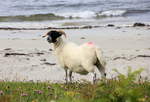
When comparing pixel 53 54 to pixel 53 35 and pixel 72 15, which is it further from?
pixel 72 15

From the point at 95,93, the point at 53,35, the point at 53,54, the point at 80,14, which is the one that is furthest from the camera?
the point at 80,14

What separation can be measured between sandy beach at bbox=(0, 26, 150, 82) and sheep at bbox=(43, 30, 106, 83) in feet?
4.29

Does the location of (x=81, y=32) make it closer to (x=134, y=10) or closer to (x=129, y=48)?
(x=129, y=48)

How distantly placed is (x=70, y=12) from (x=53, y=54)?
21615 mm

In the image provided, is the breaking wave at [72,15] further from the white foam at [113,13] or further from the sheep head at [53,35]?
the sheep head at [53,35]

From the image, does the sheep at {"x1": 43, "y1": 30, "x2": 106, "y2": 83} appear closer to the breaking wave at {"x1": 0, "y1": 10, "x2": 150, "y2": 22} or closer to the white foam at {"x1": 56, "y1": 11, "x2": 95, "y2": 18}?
the breaking wave at {"x1": 0, "y1": 10, "x2": 150, "y2": 22}

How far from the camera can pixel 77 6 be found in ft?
132

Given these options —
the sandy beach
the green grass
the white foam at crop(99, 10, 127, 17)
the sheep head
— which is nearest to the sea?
the white foam at crop(99, 10, 127, 17)

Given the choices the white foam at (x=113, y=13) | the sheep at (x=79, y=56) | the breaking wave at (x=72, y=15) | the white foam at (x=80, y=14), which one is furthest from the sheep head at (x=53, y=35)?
the white foam at (x=113, y=13)

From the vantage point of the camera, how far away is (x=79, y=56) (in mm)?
8906

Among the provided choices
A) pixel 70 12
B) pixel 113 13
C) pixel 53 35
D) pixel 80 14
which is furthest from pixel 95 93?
pixel 70 12

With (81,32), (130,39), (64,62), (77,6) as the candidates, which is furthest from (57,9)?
(64,62)

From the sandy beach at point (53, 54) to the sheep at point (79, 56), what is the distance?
4.29 feet

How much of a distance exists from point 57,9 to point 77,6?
2.39m
